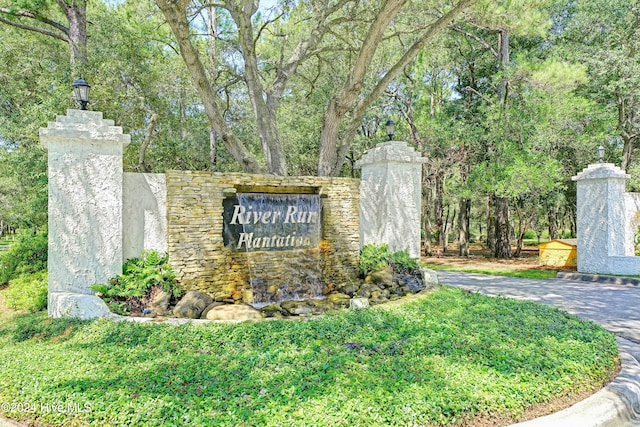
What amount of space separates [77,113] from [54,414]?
14.1ft

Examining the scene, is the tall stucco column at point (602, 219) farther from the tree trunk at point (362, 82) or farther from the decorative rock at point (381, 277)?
the decorative rock at point (381, 277)

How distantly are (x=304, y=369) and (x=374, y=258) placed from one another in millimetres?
4727

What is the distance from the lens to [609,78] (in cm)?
1246

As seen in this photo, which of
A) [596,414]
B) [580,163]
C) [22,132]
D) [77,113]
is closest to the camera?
[596,414]

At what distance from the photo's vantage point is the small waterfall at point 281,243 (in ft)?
22.0

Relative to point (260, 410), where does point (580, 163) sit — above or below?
above

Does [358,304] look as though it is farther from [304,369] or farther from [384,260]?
[304,369]

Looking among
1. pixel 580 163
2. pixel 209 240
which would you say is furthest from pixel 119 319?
pixel 580 163

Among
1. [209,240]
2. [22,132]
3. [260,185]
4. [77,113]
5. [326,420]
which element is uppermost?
[22,132]

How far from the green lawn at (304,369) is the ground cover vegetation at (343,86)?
217 inches

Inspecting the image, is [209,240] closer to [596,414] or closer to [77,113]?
[77,113]

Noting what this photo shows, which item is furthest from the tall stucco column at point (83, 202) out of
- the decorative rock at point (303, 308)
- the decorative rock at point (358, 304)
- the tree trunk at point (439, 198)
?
the tree trunk at point (439, 198)

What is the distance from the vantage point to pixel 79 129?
207 inches

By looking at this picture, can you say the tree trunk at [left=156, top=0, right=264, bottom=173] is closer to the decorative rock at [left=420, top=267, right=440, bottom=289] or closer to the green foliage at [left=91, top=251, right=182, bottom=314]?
the green foliage at [left=91, top=251, right=182, bottom=314]
